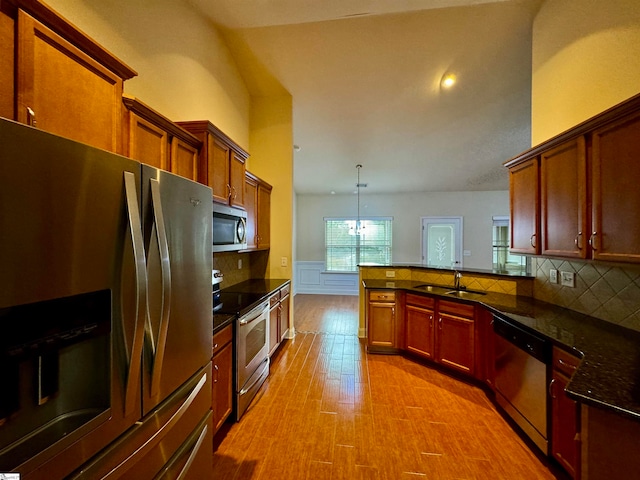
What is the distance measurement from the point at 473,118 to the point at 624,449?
4.43 m

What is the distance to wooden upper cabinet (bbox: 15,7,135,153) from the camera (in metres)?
0.86

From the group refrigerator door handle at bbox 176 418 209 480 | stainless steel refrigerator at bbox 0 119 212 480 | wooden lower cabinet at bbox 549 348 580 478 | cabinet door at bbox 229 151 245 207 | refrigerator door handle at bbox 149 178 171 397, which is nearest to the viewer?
stainless steel refrigerator at bbox 0 119 212 480

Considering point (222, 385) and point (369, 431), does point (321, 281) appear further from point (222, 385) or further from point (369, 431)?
point (222, 385)

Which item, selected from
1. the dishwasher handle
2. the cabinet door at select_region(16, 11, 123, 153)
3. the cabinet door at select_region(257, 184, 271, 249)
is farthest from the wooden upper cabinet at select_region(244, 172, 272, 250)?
the dishwasher handle

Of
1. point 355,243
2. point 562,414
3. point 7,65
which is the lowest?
point 562,414

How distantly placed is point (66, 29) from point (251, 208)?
2196 millimetres

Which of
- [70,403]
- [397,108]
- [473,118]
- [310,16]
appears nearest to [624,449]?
[70,403]

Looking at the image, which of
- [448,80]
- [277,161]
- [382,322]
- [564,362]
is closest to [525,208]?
[564,362]

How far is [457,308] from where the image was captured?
8.78ft

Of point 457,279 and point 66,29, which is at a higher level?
point 66,29

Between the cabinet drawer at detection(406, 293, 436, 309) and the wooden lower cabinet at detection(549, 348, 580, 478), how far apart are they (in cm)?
134

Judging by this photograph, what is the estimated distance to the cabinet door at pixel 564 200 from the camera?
5.67 feet

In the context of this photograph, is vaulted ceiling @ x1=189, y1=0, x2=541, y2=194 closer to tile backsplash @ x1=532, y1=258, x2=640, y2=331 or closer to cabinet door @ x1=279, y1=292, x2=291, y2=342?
tile backsplash @ x1=532, y1=258, x2=640, y2=331

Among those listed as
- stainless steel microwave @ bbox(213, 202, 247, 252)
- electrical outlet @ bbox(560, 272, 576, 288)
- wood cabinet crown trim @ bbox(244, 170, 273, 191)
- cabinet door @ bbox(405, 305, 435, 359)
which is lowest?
cabinet door @ bbox(405, 305, 435, 359)
